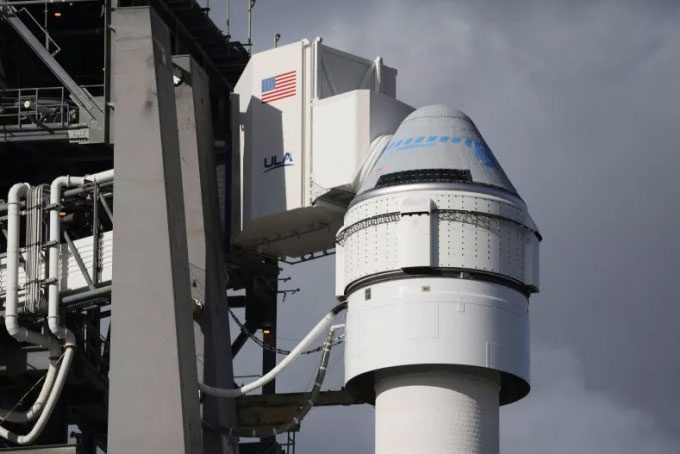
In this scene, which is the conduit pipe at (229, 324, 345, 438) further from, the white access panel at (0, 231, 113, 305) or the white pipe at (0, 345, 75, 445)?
the white access panel at (0, 231, 113, 305)

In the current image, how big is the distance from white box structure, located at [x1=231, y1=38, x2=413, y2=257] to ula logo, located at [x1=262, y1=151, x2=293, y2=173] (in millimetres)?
24

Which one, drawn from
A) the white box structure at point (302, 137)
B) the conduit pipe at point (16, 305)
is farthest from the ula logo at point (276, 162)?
the conduit pipe at point (16, 305)

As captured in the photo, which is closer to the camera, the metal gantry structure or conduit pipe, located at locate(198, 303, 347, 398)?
the metal gantry structure

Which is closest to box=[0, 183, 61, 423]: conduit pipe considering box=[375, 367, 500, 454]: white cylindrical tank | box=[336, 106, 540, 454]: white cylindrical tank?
box=[336, 106, 540, 454]: white cylindrical tank

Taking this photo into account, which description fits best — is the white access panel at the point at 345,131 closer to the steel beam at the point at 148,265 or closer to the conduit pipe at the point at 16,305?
the steel beam at the point at 148,265

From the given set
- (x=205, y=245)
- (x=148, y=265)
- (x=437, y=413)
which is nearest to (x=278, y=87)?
(x=205, y=245)

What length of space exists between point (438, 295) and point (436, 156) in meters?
3.48

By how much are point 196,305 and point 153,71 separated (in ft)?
22.8

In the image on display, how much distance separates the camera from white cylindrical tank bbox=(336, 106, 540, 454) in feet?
167

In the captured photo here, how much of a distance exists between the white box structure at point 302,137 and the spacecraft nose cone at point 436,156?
1.99 m

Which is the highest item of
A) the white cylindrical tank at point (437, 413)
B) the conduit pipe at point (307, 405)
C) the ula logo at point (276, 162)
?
the ula logo at point (276, 162)

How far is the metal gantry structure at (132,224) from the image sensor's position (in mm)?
50781

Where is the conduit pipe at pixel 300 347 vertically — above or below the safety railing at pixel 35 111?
below

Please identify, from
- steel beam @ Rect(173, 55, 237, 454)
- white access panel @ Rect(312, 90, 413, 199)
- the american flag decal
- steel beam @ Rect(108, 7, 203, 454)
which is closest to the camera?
steel beam @ Rect(108, 7, 203, 454)
